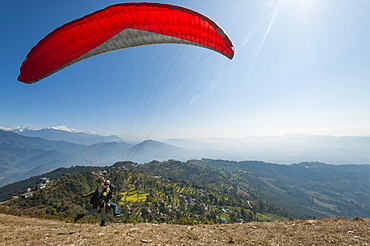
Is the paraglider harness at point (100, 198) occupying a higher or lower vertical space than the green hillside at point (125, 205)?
higher

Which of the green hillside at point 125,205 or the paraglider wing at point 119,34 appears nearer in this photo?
the paraglider wing at point 119,34

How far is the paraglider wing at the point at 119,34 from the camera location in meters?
6.76

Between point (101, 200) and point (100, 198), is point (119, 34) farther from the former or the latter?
point (101, 200)

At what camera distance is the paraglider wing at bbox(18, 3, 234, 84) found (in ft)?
22.2

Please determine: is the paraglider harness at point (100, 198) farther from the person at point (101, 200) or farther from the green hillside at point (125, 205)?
the green hillside at point (125, 205)

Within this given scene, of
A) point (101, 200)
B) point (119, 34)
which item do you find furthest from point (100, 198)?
point (119, 34)

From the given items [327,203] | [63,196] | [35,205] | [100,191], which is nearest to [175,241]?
[100,191]

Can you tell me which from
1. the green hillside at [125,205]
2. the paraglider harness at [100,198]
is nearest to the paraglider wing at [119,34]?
the green hillside at [125,205]

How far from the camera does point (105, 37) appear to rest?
7.57 metres

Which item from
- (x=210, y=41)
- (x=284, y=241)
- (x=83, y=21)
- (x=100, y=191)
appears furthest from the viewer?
(x=210, y=41)

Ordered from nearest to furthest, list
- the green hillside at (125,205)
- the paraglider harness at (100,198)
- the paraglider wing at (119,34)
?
the paraglider wing at (119,34)
the paraglider harness at (100,198)
the green hillside at (125,205)

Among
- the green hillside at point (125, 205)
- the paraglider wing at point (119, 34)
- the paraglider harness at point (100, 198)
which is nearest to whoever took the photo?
the paraglider wing at point (119, 34)

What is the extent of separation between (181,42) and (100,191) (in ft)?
28.7

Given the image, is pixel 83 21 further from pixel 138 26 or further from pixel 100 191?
pixel 100 191
